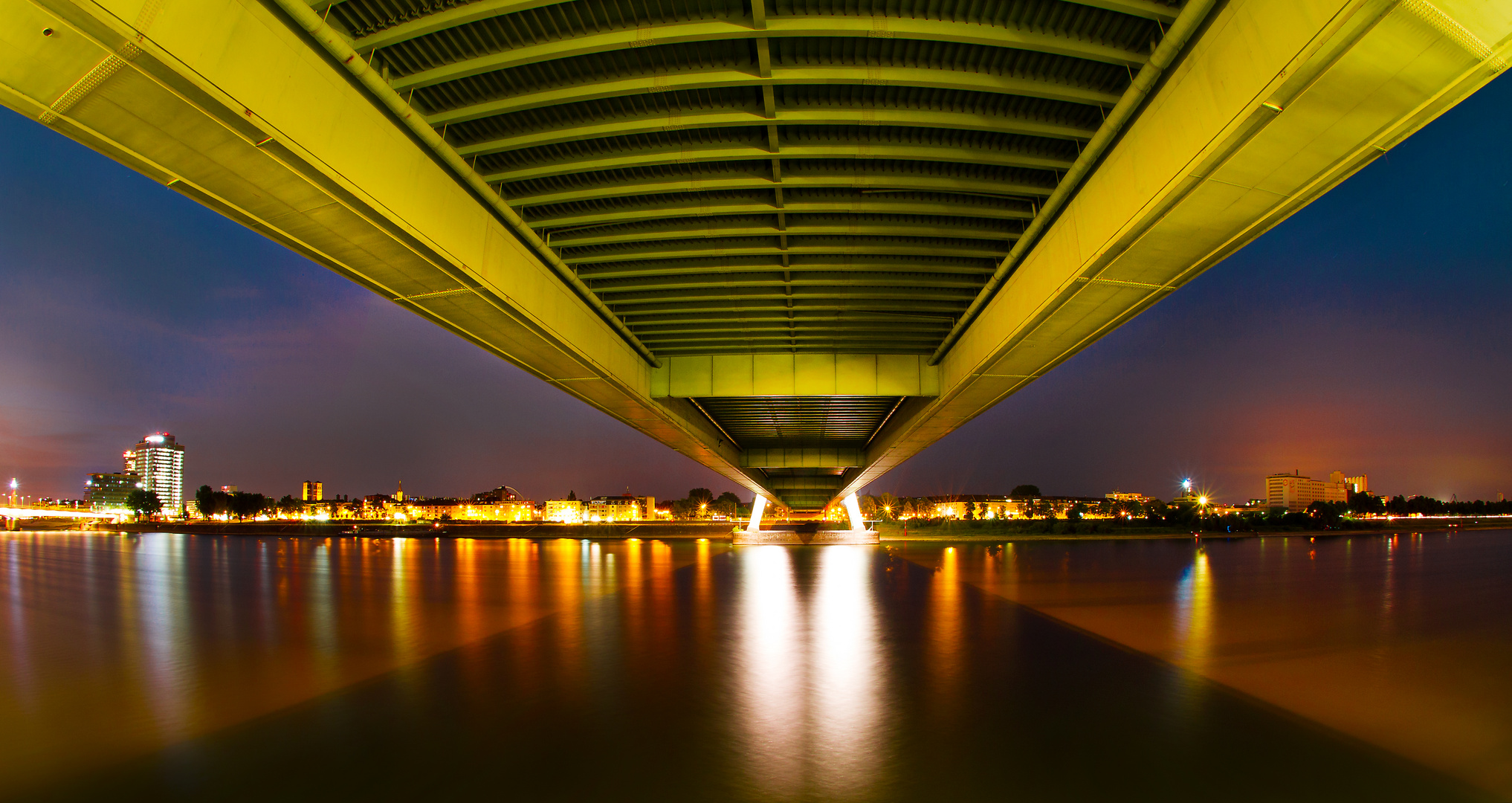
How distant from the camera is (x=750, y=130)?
8.54 metres

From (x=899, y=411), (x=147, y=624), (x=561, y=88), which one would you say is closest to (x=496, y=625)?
(x=147, y=624)

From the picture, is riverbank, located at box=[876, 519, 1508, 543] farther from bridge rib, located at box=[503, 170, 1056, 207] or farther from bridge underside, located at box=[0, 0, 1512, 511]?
bridge rib, located at box=[503, 170, 1056, 207]

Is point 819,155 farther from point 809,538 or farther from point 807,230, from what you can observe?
point 809,538

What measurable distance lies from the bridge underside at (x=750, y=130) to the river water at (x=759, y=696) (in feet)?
17.7

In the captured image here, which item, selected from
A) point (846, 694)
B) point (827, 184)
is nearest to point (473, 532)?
point (846, 694)

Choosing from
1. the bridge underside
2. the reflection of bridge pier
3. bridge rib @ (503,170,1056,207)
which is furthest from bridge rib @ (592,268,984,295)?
the reflection of bridge pier

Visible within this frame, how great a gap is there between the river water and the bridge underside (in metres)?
5.39

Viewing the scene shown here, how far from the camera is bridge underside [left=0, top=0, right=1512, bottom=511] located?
5223 millimetres

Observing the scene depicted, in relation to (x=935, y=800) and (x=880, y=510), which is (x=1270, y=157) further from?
(x=880, y=510)

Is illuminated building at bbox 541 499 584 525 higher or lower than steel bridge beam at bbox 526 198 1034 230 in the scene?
lower

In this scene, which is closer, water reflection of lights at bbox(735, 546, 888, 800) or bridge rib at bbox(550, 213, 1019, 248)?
water reflection of lights at bbox(735, 546, 888, 800)

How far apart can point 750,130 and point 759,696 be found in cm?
721

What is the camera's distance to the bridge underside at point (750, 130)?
17.1ft

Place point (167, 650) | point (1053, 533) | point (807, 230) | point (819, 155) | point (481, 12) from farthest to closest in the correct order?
point (1053, 533) < point (167, 650) < point (807, 230) < point (819, 155) < point (481, 12)
